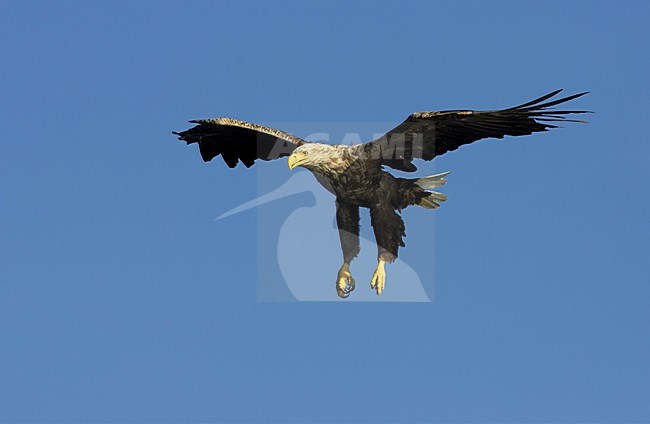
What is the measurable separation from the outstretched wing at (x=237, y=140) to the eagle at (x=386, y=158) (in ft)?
0.07

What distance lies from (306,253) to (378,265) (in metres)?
1.07

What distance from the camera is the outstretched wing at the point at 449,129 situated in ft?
60.6

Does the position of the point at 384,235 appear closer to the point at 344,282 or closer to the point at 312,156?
the point at 344,282

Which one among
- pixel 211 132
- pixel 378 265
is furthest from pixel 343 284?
pixel 211 132

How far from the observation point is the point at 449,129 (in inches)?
758

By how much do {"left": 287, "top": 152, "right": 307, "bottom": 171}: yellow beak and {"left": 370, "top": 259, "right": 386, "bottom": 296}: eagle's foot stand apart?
1827 mm

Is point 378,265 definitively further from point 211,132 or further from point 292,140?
point 211,132

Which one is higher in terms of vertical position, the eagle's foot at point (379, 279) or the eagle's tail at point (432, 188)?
the eagle's tail at point (432, 188)

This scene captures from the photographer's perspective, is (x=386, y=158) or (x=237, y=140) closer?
(x=386, y=158)

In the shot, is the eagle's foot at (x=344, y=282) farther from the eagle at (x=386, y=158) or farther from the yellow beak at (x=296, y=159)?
the yellow beak at (x=296, y=159)

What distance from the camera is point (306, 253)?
65.9 ft

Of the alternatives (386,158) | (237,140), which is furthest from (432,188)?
(237,140)

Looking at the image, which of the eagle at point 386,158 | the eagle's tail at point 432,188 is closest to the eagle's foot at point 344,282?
the eagle at point 386,158

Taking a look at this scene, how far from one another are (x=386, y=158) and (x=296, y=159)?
1358mm
